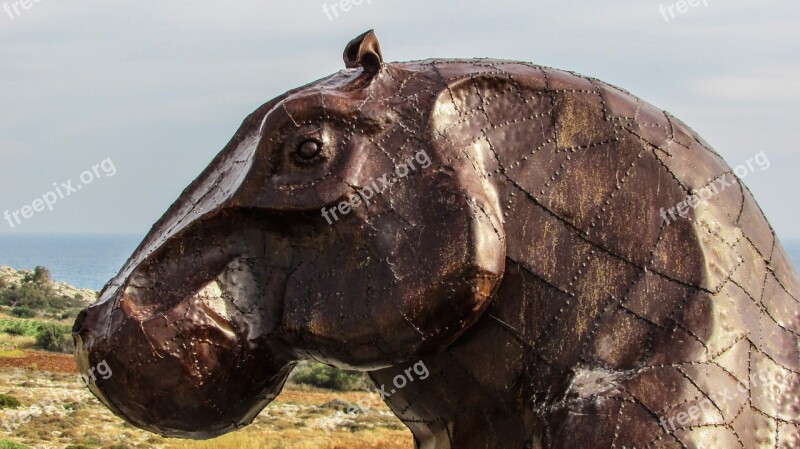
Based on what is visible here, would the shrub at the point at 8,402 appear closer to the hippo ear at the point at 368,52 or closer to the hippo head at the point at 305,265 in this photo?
the hippo head at the point at 305,265

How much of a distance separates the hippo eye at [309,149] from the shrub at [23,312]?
52.1m

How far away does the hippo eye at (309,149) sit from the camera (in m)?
3.60

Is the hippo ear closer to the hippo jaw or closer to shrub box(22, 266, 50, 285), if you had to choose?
the hippo jaw

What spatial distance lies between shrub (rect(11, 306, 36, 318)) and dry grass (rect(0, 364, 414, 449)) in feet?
63.9

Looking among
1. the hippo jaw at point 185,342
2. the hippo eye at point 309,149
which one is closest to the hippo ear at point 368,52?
the hippo eye at point 309,149

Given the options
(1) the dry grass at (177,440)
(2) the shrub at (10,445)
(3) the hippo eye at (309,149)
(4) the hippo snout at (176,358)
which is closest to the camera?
(4) the hippo snout at (176,358)

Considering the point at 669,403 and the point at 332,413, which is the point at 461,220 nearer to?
the point at 669,403

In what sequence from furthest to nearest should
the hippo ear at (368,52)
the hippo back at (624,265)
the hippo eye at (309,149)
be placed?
1. the hippo ear at (368,52)
2. the hippo eye at (309,149)
3. the hippo back at (624,265)

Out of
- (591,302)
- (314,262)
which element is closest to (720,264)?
(591,302)

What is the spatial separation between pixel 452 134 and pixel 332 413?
88.5 feet

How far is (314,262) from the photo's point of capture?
359 centimetres

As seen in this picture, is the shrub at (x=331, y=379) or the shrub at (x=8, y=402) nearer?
the shrub at (x=8, y=402)

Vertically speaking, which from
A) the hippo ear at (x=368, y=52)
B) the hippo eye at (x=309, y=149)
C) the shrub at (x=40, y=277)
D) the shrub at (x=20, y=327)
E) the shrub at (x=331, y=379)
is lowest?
the shrub at (x=331, y=379)

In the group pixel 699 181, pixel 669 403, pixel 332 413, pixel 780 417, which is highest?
pixel 699 181
